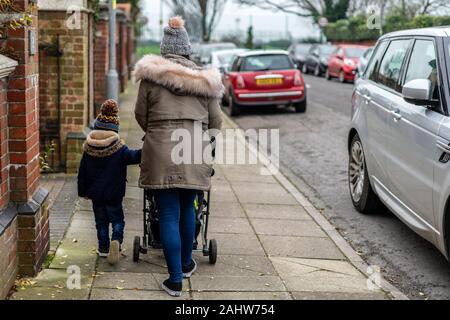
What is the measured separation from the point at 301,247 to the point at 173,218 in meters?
1.80

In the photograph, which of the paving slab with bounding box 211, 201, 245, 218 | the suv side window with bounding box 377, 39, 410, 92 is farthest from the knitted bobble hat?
the paving slab with bounding box 211, 201, 245, 218

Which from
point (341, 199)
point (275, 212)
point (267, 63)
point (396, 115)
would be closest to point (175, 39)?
point (396, 115)

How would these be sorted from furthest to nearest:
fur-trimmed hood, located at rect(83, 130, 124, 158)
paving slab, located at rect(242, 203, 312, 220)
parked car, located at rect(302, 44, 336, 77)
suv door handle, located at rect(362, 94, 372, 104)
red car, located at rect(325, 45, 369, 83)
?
parked car, located at rect(302, 44, 336, 77) → red car, located at rect(325, 45, 369, 83) → paving slab, located at rect(242, 203, 312, 220) → suv door handle, located at rect(362, 94, 372, 104) → fur-trimmed hood, located at rect(83, 130, 124, 158)

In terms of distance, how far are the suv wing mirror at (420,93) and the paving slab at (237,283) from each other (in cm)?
171

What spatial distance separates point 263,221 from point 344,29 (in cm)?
3879

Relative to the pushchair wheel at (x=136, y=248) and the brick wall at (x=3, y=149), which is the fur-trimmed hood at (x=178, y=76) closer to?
the brick wall at (x=3, y=149)

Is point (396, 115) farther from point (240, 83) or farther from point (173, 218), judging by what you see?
point (240, 83)

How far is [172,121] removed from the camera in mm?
5301

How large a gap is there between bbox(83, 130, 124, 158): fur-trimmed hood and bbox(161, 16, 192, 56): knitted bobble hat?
0.79m

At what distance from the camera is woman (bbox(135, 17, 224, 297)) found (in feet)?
17.3

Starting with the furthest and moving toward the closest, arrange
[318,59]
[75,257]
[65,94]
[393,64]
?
[318,59] < [65,94] < [393,64] < [75,257]

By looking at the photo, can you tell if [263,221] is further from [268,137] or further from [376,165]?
[268,137]

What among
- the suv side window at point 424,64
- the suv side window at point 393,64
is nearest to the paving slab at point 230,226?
the suv side window at point 393,64

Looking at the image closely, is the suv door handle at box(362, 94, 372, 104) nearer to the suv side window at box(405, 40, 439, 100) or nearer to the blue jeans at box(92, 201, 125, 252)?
the suv side window at box(405, 40, 439, 100)
